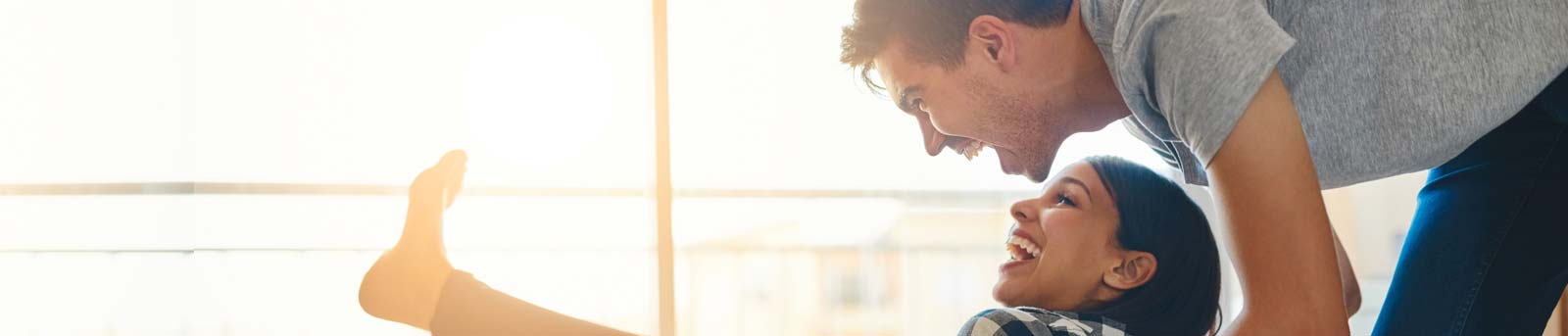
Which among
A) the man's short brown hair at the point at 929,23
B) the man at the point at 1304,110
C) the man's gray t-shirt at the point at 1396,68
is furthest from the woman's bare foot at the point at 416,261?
the man's gray t-shirt at the point at 1396,68

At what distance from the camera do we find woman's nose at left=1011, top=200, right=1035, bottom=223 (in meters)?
1.15

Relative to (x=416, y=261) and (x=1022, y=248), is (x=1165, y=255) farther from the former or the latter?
(x=416, y=261)

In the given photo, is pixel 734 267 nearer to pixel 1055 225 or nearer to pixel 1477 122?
pixel 1055 225

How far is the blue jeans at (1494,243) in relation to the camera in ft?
2.97

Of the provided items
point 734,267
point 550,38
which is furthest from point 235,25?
point 734,267

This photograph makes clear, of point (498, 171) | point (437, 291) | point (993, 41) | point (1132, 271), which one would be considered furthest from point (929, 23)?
point (498, 171)

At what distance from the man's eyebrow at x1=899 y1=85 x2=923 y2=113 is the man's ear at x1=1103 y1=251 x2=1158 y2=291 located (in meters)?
0.24

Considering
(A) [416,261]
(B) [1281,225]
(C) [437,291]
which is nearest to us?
(B) [1281,225]

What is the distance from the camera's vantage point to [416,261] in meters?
1.79

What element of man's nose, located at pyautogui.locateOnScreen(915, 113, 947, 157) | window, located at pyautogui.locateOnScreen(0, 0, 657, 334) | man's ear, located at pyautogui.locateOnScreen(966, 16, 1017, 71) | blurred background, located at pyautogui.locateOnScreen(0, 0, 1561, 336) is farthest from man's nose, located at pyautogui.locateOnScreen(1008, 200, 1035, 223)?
window, located at pyautogui.locateOnScreen(0, 0, 657, 334)

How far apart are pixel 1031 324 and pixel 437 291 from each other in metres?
0.89

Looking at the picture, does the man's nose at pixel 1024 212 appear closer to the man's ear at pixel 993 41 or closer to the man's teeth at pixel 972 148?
the man's teeth at pixel 972 148

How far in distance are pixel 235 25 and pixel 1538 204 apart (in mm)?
2092

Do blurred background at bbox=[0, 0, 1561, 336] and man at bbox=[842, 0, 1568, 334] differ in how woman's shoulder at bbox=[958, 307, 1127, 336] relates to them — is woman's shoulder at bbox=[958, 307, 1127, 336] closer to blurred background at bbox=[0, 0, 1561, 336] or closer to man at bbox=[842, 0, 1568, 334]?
man at bbox=[842, 0, 1568, 334]
